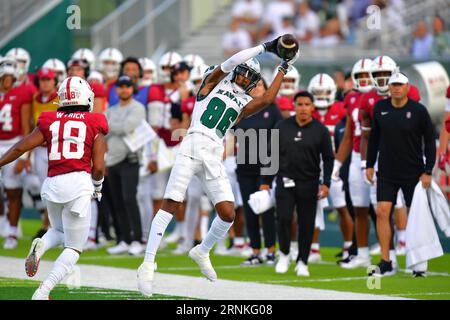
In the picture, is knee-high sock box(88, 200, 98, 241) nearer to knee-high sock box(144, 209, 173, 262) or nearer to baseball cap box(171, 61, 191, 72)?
baseball cap box(171, 61, 191, 72)

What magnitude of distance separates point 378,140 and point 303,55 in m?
9.01

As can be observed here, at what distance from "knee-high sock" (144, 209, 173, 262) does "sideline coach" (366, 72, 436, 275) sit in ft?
8.33

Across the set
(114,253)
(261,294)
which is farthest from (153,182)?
(261,294)

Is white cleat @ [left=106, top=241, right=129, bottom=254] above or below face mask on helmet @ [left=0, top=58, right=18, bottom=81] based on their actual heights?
below

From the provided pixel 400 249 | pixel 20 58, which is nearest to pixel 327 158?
pixel 400 249

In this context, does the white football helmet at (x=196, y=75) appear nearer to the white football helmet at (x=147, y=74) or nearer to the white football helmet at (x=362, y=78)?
the white football helmet at (x=147, y=74)

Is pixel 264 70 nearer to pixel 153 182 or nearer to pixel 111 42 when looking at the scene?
pixel 111 42

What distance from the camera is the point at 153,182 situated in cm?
1480

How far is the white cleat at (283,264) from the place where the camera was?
12.3 m

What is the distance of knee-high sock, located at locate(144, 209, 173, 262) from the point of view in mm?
10047

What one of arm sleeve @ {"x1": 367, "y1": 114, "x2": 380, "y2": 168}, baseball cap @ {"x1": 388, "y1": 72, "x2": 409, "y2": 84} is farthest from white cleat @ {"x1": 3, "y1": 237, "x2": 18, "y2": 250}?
baseball cap @ {"x1": 388, "y1": 72, "x2": 409, "y2": 84}
